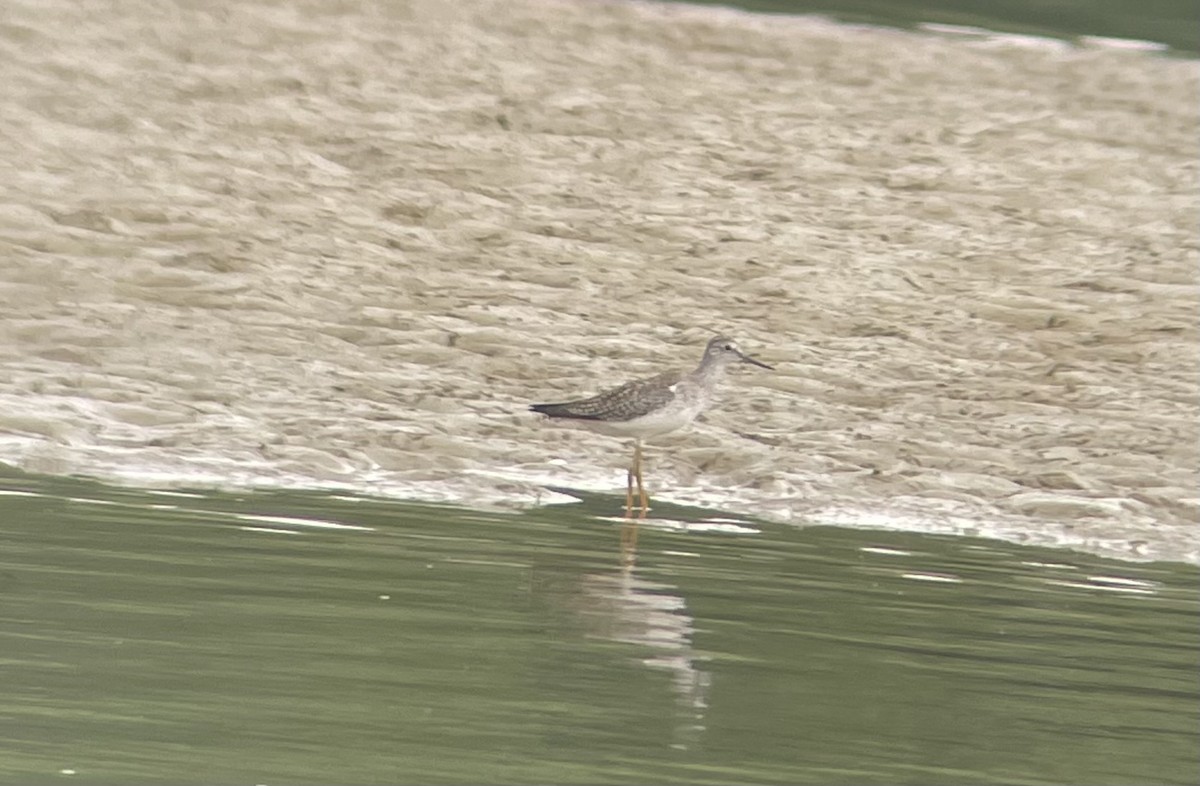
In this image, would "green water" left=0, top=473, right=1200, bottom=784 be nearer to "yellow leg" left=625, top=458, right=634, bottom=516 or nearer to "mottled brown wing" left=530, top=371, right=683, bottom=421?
"yellow leg" left=625, top=458, right=634, bottom=516

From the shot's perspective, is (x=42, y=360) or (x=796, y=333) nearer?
(x=42, y=360)

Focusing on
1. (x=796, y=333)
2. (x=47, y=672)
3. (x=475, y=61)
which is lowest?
(x=47, y=672)

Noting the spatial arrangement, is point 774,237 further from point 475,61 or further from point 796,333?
point 475,61

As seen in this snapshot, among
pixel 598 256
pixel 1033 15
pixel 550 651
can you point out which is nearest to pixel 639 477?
pixel 550 651

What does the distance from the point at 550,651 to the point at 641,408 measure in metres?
4.64

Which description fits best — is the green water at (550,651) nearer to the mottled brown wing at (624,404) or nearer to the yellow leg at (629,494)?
the yellow leg at (629,494)

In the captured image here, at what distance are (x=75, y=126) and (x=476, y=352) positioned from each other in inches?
217

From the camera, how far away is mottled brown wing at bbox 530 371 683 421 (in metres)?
12.7

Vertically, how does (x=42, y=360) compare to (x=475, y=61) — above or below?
below

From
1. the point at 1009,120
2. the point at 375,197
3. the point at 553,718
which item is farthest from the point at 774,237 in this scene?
the point at 553,718

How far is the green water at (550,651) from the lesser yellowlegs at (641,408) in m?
1.27

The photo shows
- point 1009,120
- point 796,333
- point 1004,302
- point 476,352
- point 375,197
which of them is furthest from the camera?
point 1009,120

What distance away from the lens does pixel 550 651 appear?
8102mm

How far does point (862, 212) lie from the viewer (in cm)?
1891
